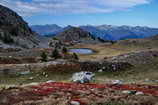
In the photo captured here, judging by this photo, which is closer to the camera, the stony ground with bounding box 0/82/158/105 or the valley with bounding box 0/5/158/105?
the stony ground with bounding box 0/82/158/105

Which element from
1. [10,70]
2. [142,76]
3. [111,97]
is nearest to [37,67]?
[10,70]

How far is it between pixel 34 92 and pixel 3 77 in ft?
75.3

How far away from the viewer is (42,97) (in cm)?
2405

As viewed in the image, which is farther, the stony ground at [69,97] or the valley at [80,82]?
the valley at [80,82]

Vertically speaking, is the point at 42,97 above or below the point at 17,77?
above

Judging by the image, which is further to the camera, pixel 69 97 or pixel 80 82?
pixel 80 82

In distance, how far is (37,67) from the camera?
51.2m

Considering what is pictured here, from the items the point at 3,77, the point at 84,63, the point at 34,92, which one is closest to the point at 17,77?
the point at 3,77

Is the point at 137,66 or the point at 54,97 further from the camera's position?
the point at 137,66

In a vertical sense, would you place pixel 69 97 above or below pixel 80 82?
above

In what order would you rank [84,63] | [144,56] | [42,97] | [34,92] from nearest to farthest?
[42,97] → [34,92] → [84,63] → [144,56]

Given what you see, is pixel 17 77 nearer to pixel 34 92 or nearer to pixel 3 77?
pixel 3 77

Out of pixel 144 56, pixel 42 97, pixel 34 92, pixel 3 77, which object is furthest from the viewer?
pixel 144 56

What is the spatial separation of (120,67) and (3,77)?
81.8 feet
